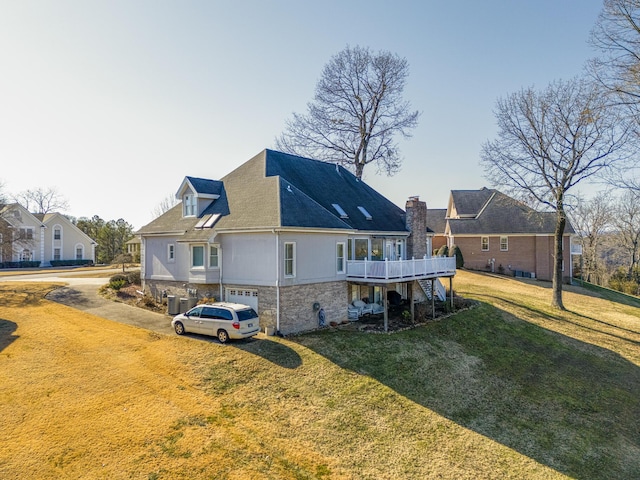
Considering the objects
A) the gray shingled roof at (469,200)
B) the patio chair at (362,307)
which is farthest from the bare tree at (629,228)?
the patio chair at (362,307)

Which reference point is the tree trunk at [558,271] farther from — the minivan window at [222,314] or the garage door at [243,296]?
the minivan window at [222,314]

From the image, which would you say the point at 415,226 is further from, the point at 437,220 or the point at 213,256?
the point at 437,220

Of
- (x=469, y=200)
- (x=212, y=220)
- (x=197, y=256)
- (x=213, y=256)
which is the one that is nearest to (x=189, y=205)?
(x=212, y=220)

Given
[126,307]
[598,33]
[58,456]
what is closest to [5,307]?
[126,307]

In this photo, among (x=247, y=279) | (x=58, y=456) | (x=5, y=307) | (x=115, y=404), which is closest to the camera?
(x=58, y=456)

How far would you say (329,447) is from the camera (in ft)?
32.5

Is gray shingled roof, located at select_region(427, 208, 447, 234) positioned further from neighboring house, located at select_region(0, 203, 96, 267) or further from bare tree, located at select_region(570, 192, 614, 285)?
neighboring house, located at select_region(0, 203, 96, 267)

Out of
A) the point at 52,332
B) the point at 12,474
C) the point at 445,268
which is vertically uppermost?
the point at 445,268

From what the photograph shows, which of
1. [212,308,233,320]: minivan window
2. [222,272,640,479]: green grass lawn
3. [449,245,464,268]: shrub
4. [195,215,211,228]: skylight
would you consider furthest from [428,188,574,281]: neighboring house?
[212,308,233,320]: minivan window

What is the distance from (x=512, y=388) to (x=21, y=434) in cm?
1585

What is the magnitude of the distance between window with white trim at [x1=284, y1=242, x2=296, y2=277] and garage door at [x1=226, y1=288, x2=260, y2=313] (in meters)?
1.85

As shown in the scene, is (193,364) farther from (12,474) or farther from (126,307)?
(126,307)

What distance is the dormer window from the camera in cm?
2084

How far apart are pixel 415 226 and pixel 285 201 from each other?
409 inches
